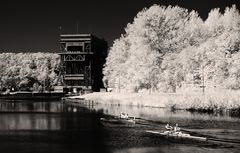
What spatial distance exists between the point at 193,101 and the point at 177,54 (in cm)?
2002

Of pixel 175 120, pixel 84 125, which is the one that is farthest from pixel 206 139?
pixel 84 125

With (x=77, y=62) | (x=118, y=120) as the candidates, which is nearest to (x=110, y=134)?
(x=118, y=120)

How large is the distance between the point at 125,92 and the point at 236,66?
94.6ft

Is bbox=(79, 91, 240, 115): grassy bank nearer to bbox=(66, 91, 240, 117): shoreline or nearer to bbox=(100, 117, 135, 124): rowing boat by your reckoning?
bbox=(66, 91, 240, 117): shoreline

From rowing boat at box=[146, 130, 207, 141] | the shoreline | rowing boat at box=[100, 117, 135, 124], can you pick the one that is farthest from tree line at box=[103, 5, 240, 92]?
rowing boat at box=[146, 130, 207, 141]

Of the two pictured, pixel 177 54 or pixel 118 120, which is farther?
pixel 177 54

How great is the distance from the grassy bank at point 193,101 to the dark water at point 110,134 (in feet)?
13.1

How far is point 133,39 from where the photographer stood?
330 ft

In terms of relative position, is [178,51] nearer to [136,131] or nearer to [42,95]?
[136,131]

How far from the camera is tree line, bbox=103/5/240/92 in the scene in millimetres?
81188

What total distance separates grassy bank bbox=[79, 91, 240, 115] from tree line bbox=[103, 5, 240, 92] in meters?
5.23

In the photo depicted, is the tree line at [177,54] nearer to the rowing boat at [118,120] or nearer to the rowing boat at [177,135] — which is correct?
the rowing boat at [118,120]

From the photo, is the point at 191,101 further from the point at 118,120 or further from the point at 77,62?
the point at 77,62

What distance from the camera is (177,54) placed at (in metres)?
92.1
